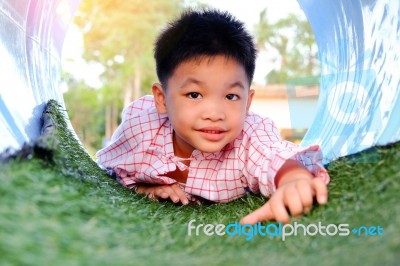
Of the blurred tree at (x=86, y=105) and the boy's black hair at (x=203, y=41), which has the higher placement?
the boy's black hair at (x=203, y=41)

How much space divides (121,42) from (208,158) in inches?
650

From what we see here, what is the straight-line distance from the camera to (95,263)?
108cm

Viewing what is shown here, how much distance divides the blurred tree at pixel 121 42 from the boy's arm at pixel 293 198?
642 inches

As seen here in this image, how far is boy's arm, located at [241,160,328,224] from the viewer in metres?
1.66

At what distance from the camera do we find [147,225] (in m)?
1.65

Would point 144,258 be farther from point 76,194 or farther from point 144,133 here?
point 144,133

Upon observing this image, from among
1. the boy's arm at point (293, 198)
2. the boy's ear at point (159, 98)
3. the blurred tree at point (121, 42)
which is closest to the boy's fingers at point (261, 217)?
the boy's arm at point (293, 198)

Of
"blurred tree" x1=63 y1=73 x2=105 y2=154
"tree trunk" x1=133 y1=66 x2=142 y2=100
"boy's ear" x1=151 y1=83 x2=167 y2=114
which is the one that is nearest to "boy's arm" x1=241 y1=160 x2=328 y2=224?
"boy's ear" x1=151 y1=83 x2=167 y2=114

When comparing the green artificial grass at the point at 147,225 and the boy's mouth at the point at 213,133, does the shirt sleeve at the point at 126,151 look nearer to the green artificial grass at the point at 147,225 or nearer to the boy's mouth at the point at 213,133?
the boy's mouth at the point at 213,133

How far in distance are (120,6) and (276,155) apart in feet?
56.7

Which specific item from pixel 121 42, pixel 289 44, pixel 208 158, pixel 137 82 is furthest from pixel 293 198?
pixel 289 44

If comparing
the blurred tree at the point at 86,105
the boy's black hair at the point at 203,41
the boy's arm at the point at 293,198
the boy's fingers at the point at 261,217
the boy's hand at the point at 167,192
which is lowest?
the blurred tree at the point at 86,105

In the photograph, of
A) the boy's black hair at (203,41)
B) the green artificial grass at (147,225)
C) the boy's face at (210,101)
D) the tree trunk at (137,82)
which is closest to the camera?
the green artificial grass at (147,225)

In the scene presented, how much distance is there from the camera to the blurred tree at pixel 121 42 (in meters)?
18.1
